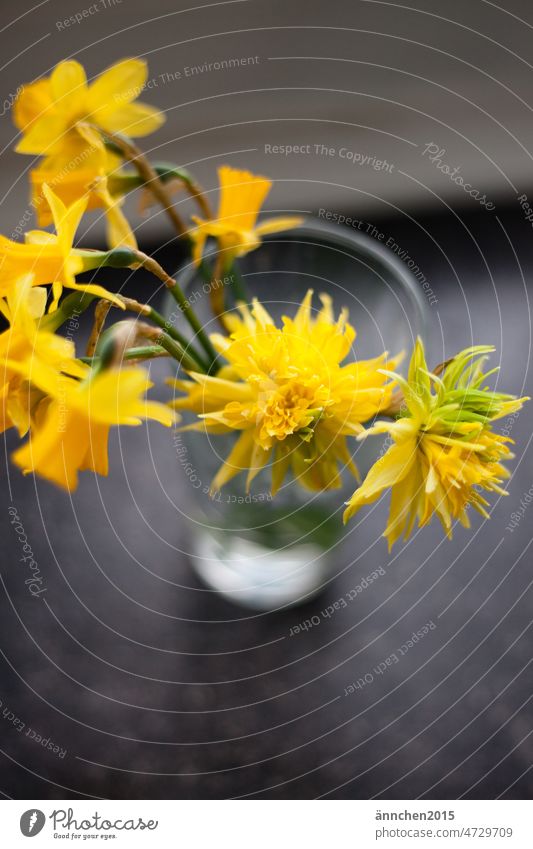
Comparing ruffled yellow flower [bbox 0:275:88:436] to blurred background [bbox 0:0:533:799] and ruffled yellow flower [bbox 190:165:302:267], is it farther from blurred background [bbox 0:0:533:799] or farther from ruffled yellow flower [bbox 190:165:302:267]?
blurred background [bbox 0:0:533:799]

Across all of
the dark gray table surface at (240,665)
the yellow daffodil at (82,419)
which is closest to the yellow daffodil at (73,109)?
the yellow daffodil at (82,419)

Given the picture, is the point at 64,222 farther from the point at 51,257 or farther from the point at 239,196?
the point at 239,196

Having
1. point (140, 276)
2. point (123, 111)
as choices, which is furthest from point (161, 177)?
point (140, 276)

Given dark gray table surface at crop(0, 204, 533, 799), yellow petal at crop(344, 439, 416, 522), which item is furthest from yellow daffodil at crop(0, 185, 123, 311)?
dark gray table surface at crop(0, 204, 533, 799)

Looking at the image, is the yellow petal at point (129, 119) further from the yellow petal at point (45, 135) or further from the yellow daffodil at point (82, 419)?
the yellow daffodil at point (82, 419)

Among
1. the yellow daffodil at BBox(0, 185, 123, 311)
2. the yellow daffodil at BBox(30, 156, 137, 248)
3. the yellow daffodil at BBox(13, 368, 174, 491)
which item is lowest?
the yellow daffodil at BBox(13, 368, 174, 491)
